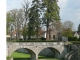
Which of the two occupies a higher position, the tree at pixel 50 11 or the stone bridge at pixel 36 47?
the tree at pixel 50 11

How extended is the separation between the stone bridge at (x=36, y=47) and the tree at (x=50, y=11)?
8.10 m

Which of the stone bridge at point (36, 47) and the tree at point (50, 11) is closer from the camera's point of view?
the stone bridge at point (36, 47)

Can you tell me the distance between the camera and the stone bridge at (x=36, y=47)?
1033 inches

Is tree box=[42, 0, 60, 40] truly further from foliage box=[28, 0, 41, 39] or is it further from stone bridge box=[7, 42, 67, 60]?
stone bridge box=[7, 42, 67, 60]

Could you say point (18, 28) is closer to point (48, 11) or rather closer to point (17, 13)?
point (17, 13)

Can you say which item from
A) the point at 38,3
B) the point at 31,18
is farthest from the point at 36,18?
the point at 38,3

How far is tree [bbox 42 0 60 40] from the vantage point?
35.6 metres

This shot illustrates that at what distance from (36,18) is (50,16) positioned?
A: 108 inches

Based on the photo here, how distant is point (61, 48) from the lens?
28797 millimetres

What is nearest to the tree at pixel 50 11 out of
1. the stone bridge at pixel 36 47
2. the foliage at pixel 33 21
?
the foliage at pixel 33 21

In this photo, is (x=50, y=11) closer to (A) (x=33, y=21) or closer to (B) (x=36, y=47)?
(A) (x=33, y=21)

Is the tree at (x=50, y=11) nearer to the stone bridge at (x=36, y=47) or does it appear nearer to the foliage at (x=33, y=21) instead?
the foliage at (x=33, y=21)

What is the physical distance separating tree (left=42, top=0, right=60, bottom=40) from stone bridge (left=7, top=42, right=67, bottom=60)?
26.6 ft
